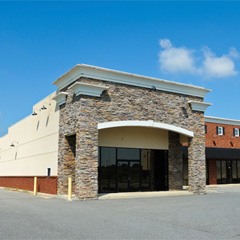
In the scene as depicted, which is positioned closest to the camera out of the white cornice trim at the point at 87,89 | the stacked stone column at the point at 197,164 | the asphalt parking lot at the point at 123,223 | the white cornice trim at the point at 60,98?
the asphalt parking lot at the point at 123,223

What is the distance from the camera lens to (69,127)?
75.9ft

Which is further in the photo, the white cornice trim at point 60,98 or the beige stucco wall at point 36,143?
the beige stucco wall at point 36,143

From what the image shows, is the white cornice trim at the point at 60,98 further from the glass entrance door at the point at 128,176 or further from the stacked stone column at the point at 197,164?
the stacked stone column at the point at 197,164

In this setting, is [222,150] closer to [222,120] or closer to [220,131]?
[220,131]

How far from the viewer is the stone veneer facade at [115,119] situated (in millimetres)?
21281

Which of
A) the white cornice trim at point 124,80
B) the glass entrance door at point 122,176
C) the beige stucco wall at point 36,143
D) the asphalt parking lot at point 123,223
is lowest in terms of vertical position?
the asphalt parking lot at point 123,223

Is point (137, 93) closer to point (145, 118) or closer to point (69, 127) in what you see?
point (145, 118)

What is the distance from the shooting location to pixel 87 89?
21703mm

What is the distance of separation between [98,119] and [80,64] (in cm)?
334

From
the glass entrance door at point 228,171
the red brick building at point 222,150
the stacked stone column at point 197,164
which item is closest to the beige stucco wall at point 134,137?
the stacked stone column at point 197,164

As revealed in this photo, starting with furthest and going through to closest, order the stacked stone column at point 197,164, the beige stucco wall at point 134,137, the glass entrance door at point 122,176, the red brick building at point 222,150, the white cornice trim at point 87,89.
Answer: the red brick building at point 222,150, the stacked stone column at point 197,164, the glass entrance door at point 122,176, the beige stucco wall at point 134,137, the white cornice trim at point 87,89

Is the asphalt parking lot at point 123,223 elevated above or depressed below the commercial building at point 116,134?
below

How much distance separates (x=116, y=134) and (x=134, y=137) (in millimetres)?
1528

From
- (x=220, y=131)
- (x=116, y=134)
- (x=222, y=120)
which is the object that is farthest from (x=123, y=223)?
(x=222, y=120)
